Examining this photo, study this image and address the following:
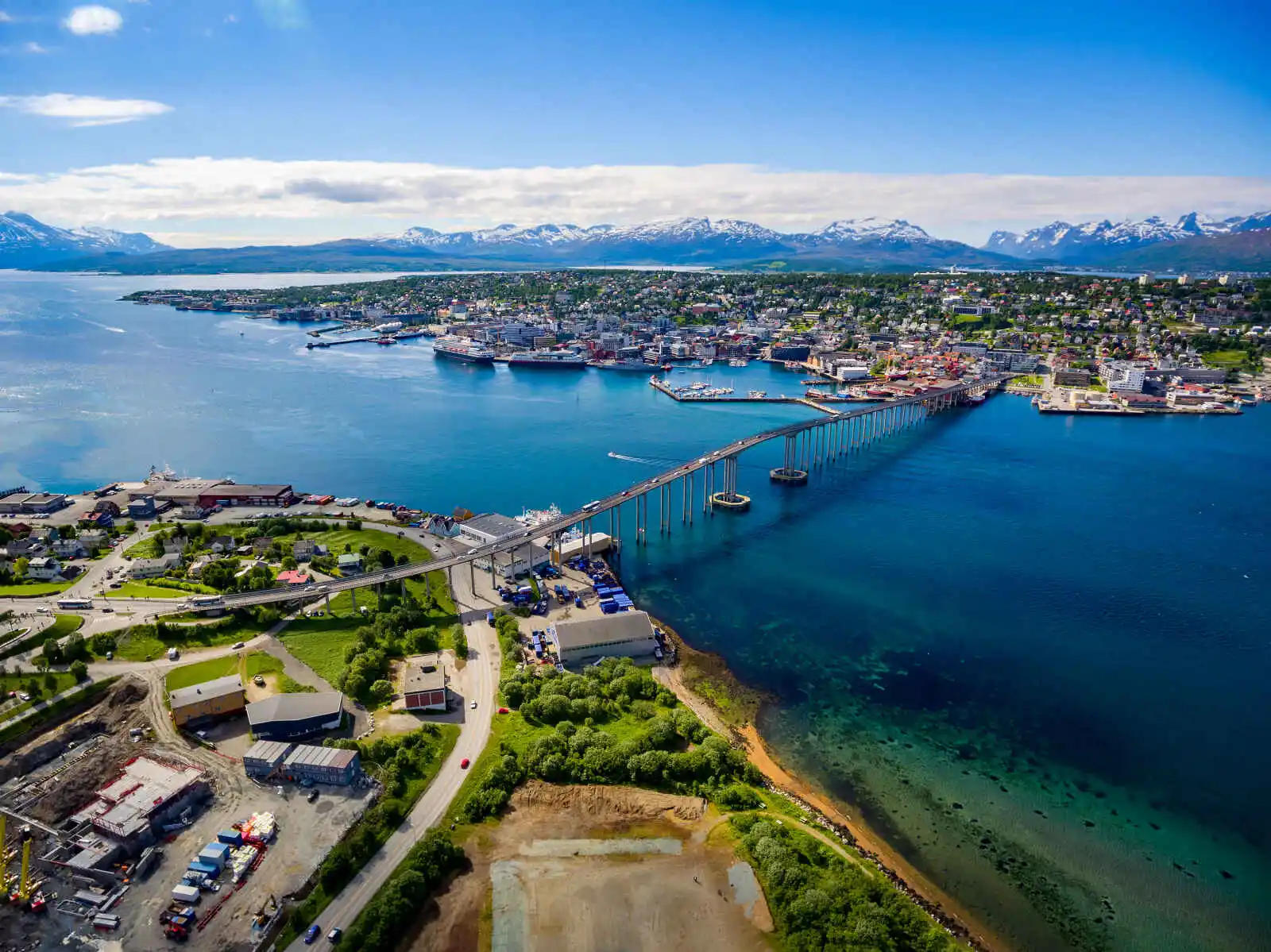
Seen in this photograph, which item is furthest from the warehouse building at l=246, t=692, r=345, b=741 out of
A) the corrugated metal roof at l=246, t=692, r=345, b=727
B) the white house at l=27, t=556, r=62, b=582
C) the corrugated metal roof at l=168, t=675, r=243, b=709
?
the white house at l=27, t=556, r=62, b=582

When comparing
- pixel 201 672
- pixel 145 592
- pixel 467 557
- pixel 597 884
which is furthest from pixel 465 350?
pixel 597 884

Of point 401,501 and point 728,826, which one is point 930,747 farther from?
point 401,501

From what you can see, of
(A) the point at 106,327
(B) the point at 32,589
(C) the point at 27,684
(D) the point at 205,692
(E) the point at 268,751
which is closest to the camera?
(E) the point at 268,751

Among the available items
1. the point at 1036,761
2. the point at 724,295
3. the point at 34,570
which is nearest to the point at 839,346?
the point at 724,295

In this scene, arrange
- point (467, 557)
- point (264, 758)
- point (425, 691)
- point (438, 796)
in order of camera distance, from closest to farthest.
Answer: point (438, 796) < point (264, 758) < point (425, 691) < point (467, 557)

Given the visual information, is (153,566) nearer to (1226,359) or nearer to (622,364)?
(622,364)

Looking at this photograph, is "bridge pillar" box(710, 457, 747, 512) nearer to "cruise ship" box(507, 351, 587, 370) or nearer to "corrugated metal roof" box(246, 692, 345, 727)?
"corrugated metal roof" box(246, 692, 345, 727)

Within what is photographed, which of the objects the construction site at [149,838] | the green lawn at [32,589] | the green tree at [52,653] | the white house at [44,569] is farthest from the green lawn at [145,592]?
the construction site at [149,838]
